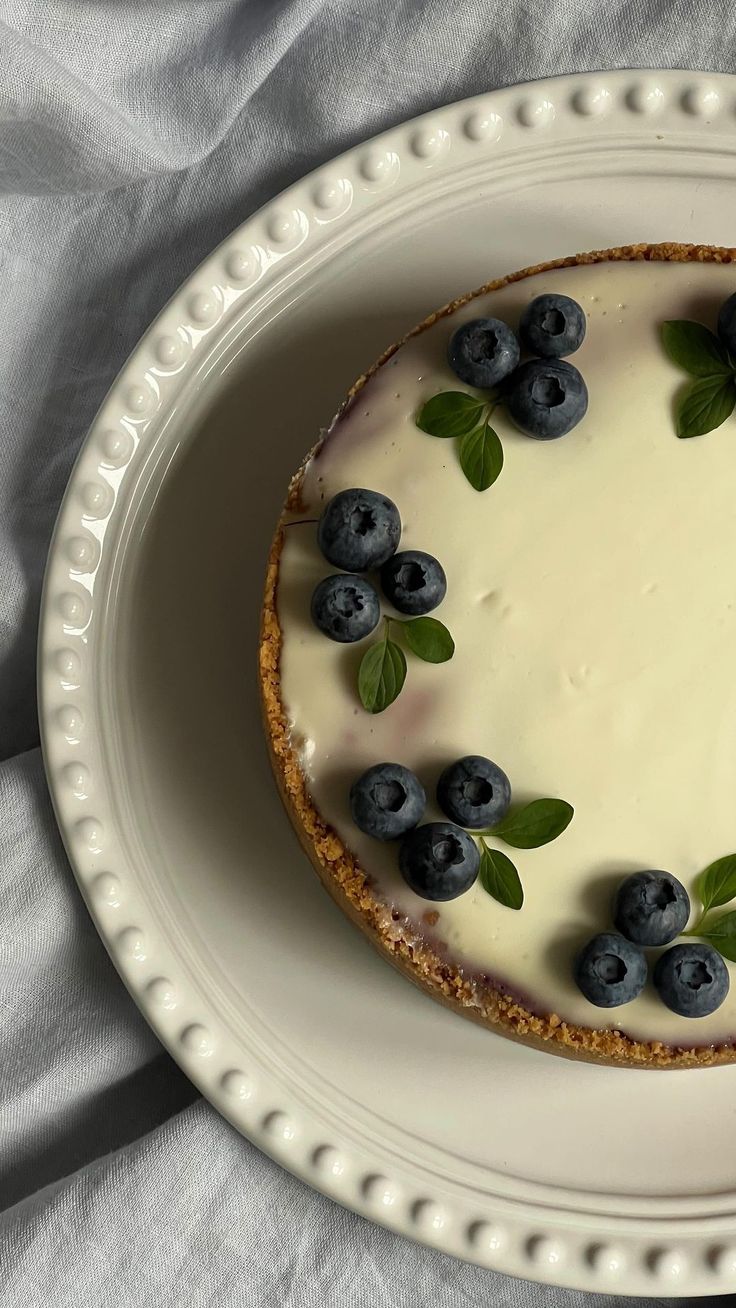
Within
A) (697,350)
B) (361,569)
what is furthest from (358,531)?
(697,350)

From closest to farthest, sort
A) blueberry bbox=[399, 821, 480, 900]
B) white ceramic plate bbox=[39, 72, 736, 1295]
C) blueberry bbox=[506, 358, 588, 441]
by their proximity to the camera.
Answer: blueberry bbox=[399, 821, 480, 900], blueberry bbox=[506, 358, 588, 441], white ceramic plate bbox=[39, 72, 736, 1295]

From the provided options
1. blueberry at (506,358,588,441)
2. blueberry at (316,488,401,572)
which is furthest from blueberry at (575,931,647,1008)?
blueberry at (506,358,588,441)

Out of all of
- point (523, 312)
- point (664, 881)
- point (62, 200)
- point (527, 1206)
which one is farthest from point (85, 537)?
point (527, 1206)

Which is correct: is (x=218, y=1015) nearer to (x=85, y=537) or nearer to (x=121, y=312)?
(x=85, y=537)

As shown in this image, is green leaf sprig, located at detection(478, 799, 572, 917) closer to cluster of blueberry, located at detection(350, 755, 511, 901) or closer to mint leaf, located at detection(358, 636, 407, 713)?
cluster of blueberry, located at detection(350, 755, 511, 901)

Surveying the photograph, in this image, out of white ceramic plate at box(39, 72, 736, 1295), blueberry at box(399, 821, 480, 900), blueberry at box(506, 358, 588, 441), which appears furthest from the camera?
white ceramic plate at box(39, 72, 736, 1295)

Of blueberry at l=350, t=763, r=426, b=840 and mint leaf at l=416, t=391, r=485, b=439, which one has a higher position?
mint leaf at l=416, t=391, r=485, b=439
